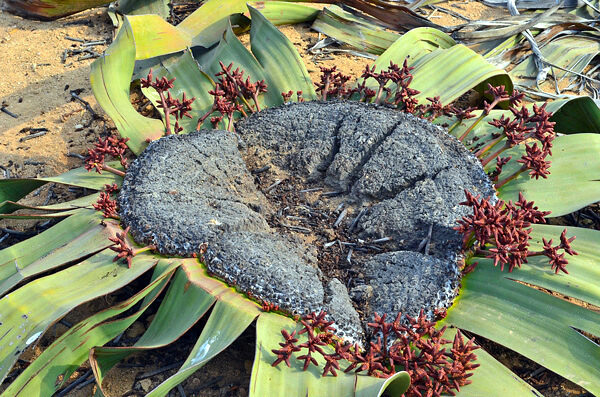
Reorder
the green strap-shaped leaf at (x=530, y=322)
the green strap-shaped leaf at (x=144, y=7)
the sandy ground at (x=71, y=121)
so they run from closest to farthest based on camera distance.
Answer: the green strap-shaped leaf at (x=530, y=322) < the sandy ground at (x=71, y=121) < the green strap-shaped leaf at (x=144, y=7)

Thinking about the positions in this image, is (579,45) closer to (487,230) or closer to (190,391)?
(487,230)

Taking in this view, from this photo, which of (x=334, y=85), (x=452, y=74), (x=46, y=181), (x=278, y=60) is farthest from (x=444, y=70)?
(x=46, y=181)

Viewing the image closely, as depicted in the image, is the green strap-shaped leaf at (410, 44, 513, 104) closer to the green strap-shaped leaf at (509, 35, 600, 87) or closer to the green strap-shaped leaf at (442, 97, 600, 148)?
the green strap-shaped leaf at (442, 97, 600, 148)

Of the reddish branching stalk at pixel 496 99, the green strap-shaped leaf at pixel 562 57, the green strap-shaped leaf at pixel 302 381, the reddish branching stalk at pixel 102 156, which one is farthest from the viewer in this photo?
the green strap-shaped leaf at pixel 562 57

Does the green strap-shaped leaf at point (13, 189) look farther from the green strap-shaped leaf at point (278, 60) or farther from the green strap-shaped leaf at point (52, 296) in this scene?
the green strap-shaped leaf at point (278, 60)

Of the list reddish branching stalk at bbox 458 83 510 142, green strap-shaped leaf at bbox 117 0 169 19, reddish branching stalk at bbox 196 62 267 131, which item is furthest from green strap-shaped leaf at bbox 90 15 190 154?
reddish branching stalk at bbox 458 83 510 142

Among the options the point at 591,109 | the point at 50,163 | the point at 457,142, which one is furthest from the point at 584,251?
the point at 50,163

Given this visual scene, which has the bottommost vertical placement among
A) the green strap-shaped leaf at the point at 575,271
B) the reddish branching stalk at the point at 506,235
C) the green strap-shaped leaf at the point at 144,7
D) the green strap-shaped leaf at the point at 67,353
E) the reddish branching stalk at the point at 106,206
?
the green strap-shaped leaf at the point at 67,353

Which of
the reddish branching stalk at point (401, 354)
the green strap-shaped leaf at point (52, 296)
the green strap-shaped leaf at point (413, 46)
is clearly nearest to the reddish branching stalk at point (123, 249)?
the green strap-shaped leaf at point (52, 296)
